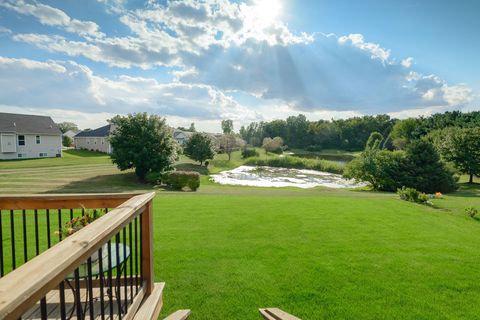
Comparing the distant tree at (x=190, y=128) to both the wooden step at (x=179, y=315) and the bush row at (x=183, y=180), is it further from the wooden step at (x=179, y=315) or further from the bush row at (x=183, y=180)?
the wooden step at (x=179, y=315)

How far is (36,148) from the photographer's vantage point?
28.7 metres

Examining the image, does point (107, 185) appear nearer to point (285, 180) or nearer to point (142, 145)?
point (142, 145)

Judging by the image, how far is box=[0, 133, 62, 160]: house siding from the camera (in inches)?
1068

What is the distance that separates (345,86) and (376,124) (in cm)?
Answer: 4396

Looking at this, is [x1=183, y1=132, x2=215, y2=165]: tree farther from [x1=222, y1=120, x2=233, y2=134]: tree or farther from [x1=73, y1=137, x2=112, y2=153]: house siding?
[x1=222, y1=120, x2=233, y2=134]: tree

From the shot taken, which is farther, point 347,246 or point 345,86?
point 345,86

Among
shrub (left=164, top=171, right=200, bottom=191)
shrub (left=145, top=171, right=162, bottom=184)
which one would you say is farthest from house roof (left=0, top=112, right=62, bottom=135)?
shrub (left=164, top=171, right=200, bottom=191)

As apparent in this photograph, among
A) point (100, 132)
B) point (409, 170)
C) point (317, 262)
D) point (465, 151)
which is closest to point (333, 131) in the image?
point (465, 151)

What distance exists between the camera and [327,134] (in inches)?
2470

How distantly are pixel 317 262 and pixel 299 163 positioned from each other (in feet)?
106

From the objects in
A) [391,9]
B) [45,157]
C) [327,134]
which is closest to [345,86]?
[391,9]

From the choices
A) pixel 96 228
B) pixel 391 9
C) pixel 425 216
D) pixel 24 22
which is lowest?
pixel 425 216

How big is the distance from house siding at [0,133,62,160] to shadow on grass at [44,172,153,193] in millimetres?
15048

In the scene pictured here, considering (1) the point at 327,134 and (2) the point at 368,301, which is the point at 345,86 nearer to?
(2) the point at 368,301
